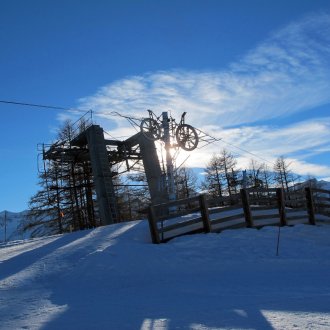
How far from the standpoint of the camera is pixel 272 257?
10.7 metres

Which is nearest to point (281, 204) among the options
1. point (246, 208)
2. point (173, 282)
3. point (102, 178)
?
point (246, 208)

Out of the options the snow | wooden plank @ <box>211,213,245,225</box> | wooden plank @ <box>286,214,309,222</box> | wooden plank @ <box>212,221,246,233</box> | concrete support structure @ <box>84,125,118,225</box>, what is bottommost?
the snow

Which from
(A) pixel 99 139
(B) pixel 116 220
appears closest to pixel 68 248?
(B) pixel 116 220

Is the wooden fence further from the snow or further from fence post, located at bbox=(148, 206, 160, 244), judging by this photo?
the snow

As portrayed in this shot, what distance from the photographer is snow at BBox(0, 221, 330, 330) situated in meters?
5.59

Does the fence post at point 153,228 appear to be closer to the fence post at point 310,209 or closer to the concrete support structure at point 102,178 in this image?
the fence post at point 310,209

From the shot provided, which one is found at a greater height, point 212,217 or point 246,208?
point 246,208

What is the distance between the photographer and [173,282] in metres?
8.33

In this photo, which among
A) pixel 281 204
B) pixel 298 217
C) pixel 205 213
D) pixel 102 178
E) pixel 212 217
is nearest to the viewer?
pixel 205 213

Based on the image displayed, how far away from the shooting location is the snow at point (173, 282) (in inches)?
220

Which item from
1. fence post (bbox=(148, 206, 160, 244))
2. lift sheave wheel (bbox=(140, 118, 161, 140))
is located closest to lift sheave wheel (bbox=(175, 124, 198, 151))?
lift sheave wheel (bbox=(140, 118, 161, 140))

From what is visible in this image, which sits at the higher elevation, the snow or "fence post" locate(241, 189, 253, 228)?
"fence post" locate(241, 189, 253, 228)

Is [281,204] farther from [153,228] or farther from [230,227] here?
[153,228]

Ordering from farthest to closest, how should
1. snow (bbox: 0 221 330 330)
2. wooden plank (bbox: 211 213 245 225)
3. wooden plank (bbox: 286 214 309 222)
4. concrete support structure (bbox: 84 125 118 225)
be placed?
concrete support structure (bbox: 84 125 118 225) < wooden plank (bbox: 286 214 309 222) < wooden plank (bbox: 211 213 245 225) < snow (bbox: 0 221 330 330)
